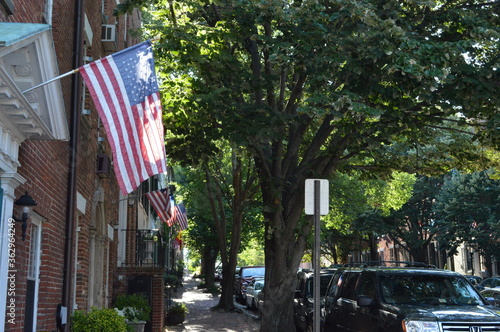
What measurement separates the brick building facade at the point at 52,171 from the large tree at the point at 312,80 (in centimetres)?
159

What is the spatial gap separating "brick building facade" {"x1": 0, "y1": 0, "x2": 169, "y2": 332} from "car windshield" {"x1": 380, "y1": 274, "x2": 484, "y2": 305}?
4894 millimetres

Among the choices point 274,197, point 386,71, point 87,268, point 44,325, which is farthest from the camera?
point 274,197

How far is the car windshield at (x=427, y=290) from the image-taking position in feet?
31.2

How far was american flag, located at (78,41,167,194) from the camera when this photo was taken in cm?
677

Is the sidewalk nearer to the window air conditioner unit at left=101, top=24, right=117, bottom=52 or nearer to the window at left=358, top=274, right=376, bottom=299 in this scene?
the window air conditioner unit at left=101, top=24, right=117, bottom=52

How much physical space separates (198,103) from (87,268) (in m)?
3.86

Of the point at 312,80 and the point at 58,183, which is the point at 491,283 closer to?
the point at 312,80

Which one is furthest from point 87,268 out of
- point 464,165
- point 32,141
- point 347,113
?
point 464,165

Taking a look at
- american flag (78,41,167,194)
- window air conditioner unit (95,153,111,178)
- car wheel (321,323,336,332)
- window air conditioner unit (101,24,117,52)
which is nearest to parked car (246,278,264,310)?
window air conditioner unit (95,153,111,178)

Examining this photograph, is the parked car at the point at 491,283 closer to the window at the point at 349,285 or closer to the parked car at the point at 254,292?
the parked car at the point at 254,292

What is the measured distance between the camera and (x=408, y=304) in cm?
930

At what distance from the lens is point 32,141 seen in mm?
7887

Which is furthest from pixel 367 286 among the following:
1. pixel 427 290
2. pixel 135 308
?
pixel 135 308

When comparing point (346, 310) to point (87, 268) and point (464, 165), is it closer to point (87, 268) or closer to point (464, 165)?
point (87, 268)
